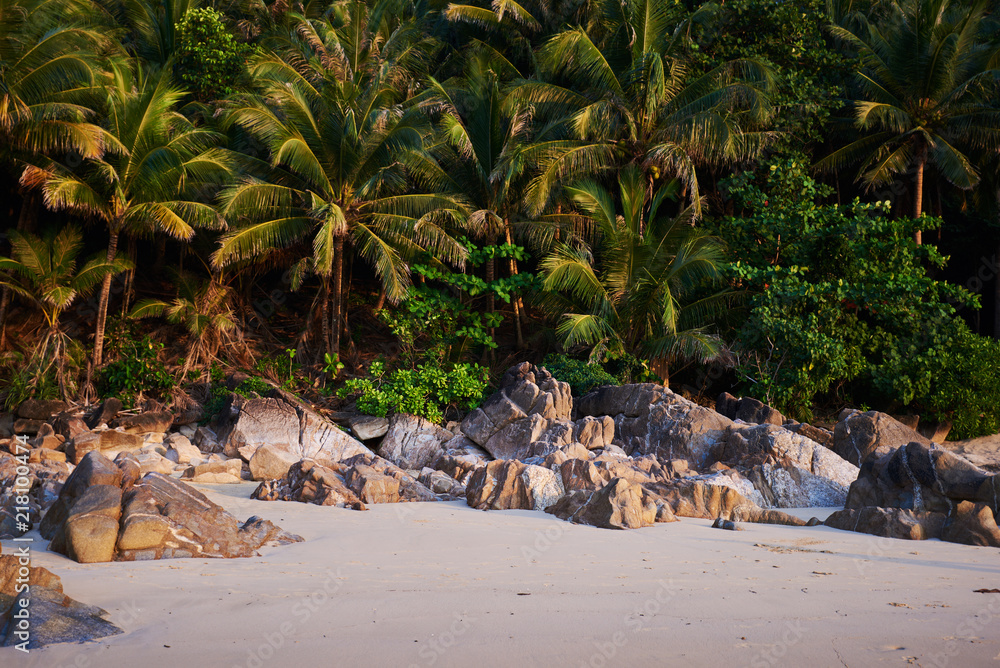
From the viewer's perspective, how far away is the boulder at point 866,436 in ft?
32.1

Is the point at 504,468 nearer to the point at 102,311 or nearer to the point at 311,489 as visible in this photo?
the point at 311,489

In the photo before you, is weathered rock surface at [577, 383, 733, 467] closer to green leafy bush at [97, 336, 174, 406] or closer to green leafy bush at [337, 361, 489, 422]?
green leafy bush at [337, 361, 489, 422]

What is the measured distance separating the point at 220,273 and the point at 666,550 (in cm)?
1228

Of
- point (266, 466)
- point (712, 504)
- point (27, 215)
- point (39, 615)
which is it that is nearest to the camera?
point (39, 615)

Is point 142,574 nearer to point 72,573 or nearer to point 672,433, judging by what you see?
point 72,573

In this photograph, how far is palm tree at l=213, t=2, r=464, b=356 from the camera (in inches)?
512

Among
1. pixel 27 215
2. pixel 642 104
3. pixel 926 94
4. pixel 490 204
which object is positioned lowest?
pixel 27 215

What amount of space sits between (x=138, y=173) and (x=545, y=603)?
39.6 ft

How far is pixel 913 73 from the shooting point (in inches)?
629

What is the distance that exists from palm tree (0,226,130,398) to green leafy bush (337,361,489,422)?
4.96 m

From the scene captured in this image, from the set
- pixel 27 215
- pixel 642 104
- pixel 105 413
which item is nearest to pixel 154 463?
pixel 105 413

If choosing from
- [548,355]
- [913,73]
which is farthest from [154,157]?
[913,73]

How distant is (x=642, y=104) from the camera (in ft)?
48.7

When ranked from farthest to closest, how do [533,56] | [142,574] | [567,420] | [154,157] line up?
[533,56]
[154,157]
[567,420]
[142,574]
